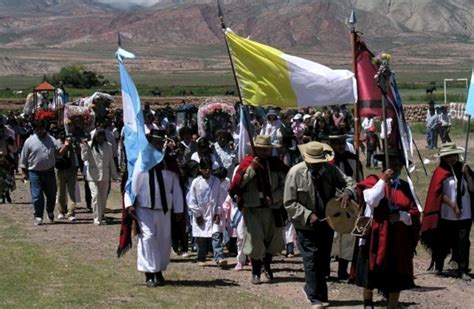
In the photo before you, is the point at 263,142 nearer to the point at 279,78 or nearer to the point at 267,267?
the point at 279,78

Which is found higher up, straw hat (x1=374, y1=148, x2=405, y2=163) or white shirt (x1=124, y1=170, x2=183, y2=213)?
straw hat (x1=374, y1=148, x2=405, y2=163)

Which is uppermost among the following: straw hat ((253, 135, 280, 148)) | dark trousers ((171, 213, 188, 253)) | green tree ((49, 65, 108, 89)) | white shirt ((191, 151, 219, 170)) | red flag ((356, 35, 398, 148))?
green tree ((49, 65, 108, 89))

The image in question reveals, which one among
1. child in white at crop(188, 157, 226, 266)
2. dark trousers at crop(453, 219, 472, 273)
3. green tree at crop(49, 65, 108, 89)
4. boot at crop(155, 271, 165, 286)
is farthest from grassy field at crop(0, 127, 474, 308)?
green tree at crop(49, 65, 108, 89)

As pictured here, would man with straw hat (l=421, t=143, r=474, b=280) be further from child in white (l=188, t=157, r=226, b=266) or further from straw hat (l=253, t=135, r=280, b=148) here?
child in white (l=188, t=157, r=226, b=266)

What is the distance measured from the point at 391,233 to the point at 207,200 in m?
4.29

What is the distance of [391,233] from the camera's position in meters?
10.9

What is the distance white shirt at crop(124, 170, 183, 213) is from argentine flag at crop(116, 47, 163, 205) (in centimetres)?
4

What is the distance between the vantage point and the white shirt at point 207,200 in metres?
14.7

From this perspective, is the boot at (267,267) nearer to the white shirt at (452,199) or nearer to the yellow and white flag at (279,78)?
the yellow and white flag at (279,78)

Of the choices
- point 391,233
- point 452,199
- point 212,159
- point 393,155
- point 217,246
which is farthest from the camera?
point 212,159

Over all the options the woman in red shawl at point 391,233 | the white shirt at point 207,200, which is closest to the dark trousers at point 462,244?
the woman in red shawl at point 391,233

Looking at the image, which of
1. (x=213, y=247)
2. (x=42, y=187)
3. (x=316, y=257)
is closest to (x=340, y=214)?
(x=316, y=257)

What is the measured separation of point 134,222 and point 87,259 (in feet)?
8.97

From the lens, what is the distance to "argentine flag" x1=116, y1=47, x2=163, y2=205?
12531 millimetres
